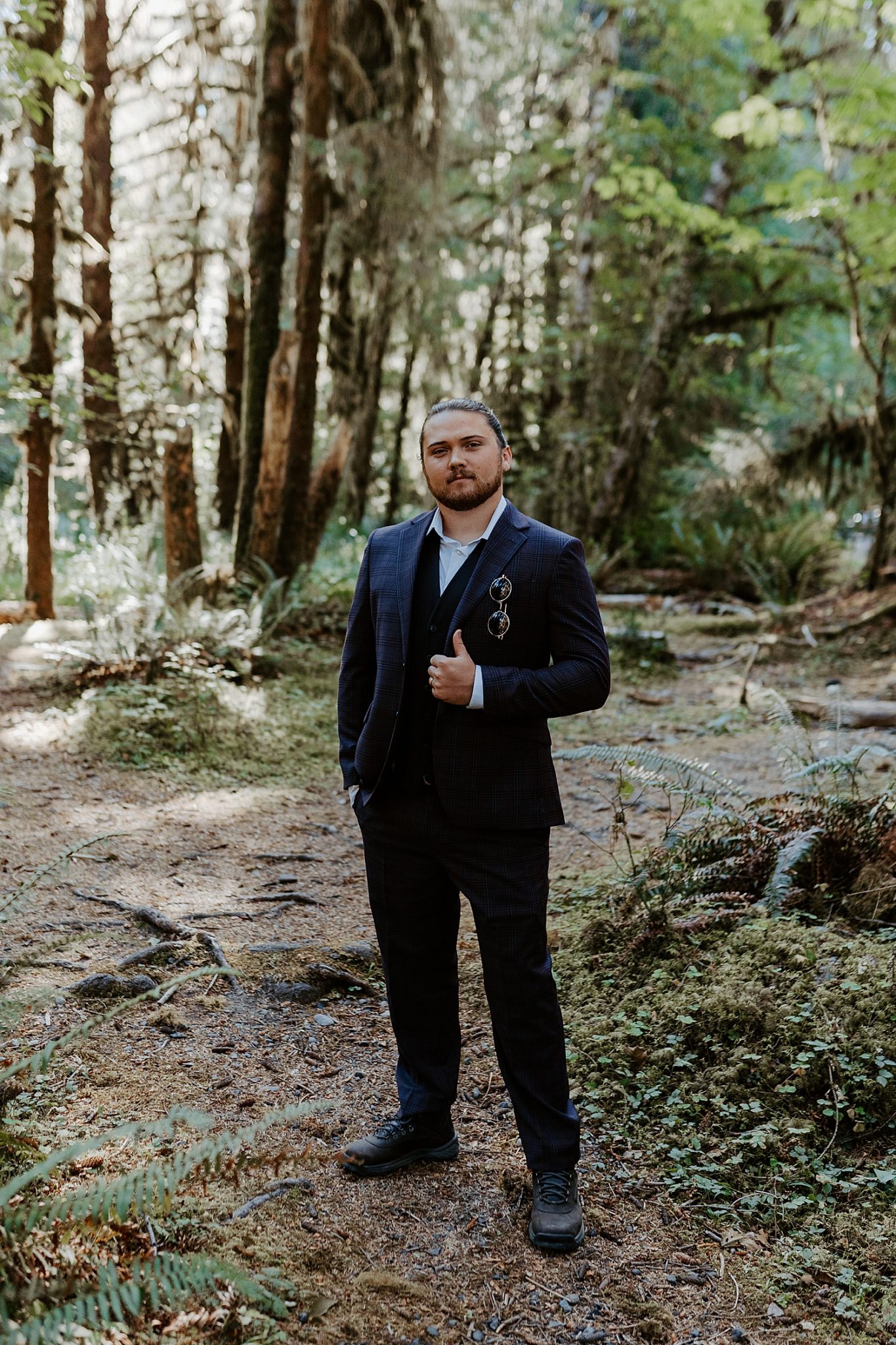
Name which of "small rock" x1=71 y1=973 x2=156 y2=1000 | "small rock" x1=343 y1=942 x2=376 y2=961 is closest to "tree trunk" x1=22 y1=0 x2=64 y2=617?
"small rock" x1=343 y1=942 x2=376 y2=961

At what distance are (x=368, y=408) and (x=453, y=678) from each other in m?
15.0

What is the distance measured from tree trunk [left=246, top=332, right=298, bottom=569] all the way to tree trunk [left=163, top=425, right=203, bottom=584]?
0.96m

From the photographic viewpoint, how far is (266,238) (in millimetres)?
10406

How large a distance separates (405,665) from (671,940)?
1.89 metres

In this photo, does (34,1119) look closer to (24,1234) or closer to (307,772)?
(24,1234)

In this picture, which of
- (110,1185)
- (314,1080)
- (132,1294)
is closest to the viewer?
(132,1294)

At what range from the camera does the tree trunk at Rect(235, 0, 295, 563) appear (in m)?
10.2

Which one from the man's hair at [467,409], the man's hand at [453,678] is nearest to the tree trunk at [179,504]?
the man's hair at [467,409]

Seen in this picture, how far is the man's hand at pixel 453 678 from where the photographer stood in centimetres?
253

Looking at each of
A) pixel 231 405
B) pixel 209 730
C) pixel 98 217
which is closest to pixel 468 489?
pixel 209 730

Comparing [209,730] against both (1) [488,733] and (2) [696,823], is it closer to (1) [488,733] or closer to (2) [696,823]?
(2) [696,823]

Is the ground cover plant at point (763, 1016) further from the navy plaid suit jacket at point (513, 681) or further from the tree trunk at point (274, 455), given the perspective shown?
the tree trunk at point (274, 455)

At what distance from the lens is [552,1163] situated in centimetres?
268

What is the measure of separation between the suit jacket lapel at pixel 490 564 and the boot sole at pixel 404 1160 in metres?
1.51
